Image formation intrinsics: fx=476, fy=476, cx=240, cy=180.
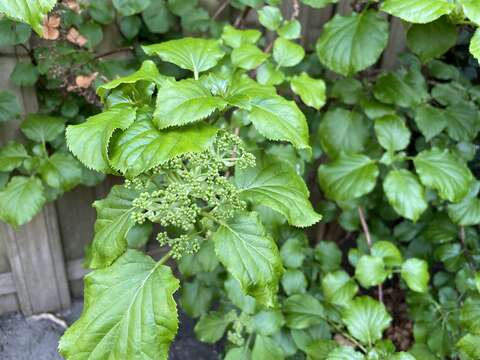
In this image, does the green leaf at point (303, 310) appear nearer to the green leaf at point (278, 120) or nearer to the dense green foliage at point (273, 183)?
the dense green foliage at point (273, 183)

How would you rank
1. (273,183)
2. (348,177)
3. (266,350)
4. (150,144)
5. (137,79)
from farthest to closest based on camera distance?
(348,177)
(266,350)
(273,183)
(137,79)
(150,144)

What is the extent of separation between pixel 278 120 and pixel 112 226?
419mm

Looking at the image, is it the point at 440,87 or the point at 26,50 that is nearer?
the point at 26,50

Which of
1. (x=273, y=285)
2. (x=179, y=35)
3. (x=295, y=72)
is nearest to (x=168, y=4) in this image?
(x=179, y=35)

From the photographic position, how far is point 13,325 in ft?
6.36

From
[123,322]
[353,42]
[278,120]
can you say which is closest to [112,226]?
[123,322]

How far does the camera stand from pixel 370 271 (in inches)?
56.5

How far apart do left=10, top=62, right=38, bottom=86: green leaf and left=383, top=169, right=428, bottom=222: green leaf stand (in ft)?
3.80

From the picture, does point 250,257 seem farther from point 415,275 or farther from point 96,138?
point 415,275

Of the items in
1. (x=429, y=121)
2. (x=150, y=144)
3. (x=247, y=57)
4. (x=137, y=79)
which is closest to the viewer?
(x=150, y=144)

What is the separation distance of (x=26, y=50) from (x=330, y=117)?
3.37 feet

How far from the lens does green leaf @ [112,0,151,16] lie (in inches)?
58.0

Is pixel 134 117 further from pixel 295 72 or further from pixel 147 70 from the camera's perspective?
pixel 295 72

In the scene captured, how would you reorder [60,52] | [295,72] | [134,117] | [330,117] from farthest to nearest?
[295,72]
[330,117]
[60,52]
[134,117]
